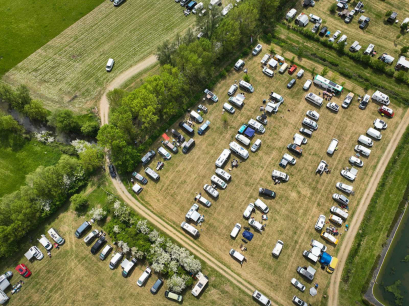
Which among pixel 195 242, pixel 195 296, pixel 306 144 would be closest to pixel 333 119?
→ pixel 306 144

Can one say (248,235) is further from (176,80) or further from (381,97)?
(381,97)

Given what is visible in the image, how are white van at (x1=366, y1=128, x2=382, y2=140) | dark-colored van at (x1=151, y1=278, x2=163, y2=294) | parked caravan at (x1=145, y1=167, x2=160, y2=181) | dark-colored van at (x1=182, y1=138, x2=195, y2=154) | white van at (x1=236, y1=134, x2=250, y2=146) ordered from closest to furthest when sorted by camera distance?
dark-colored van at (x1=151, y1=278, x2=163, y2=294)
parked caravan at (x1=145, y1=167, x2=160, y2=181)
dark-colored van at (x1=182, y1=138, x2=195, y2=154)
white van at (x1=236, y1=134, x2=250, y2=146)
white van at (x1=366, y1=128, x2=382, y2=140)

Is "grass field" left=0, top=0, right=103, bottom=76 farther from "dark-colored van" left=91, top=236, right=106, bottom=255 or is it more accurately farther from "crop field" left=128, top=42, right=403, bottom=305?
"dark-colored van" left=91, top=236, right=106, bottom=255

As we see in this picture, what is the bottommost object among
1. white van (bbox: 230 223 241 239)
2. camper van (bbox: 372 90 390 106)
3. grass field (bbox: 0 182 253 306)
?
grass field (bbox: 0 182 253 306)

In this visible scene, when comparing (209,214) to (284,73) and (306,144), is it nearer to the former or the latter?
(306,144)

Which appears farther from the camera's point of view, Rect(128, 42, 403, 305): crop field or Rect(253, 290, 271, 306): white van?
Rect(128, 42, 403, 305): crop field

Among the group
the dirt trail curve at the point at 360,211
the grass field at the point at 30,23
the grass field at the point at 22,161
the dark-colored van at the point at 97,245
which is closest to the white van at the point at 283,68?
the dirt trail curve at the point at 360,211

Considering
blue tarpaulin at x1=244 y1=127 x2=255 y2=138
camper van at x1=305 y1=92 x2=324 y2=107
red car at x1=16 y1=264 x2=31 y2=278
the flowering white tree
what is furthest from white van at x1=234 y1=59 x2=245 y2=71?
red car at x1=16 y1=264 x2=31 y2=278
